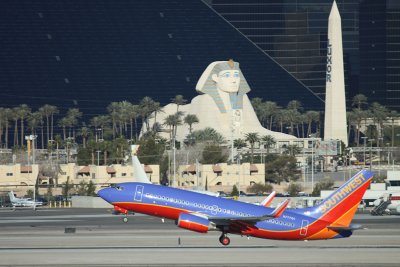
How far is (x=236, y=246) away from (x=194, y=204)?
18.5 ft

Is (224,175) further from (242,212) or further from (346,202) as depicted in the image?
(346,202)

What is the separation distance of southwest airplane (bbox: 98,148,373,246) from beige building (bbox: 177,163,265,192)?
→ 126 metres

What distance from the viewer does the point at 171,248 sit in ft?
224

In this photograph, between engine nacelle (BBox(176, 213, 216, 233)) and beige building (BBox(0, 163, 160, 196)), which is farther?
beige building (BBox(0, 163, 160, 196))

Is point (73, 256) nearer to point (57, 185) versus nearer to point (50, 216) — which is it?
point (50, 216)

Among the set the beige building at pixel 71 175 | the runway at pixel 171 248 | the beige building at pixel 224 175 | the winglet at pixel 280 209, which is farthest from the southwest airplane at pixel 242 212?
the beige building at pixel 224 175

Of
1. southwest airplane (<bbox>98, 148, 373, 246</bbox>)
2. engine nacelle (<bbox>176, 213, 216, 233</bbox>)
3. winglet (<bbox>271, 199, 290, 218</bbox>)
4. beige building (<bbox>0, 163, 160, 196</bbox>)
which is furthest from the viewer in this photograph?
beige building (<bbox>0, 163, 160, 196</bbox>)

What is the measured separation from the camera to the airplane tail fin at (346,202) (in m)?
64.1

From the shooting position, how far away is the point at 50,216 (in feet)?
384

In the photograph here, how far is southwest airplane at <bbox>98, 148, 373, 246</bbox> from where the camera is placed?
64375mm

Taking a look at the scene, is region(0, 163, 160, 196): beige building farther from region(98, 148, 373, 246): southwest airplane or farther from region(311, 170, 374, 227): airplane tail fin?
region(311, 170, 374, 227): airplane tail fin

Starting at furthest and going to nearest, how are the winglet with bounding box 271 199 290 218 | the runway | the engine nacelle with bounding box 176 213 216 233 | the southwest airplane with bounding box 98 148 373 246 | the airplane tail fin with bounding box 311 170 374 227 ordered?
the southwest airplane with bounding box 98 148 373 246 < the airplane tail fin with bounding box 311 170 374 227 < the engine nacelle with bounding box 176 213 216 233 < the winglet with bounding box 271 199 290 218 < the runway

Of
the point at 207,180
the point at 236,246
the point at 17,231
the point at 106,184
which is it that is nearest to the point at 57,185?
the point at 106,184

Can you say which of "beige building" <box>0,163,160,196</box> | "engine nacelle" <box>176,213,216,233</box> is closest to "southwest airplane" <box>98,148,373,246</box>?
"engine nacelle" <box>176,213,216,233</box>
